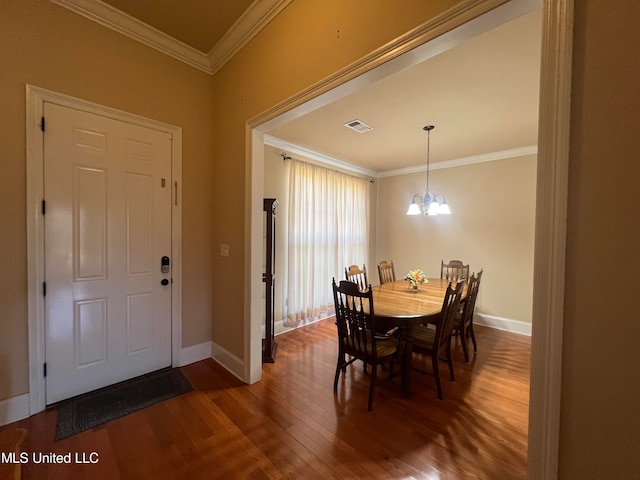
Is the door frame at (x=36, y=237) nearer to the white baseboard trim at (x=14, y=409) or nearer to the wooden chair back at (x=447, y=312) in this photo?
the white baseboard trim at (x=14, y=409)

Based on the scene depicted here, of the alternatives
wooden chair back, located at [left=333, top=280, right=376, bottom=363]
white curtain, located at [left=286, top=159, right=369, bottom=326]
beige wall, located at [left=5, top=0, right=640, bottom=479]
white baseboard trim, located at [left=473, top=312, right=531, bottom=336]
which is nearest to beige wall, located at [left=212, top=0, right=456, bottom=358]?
beige wall, located at [left=5, top=0, right=640, bottom=479]

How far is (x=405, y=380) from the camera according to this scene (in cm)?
234

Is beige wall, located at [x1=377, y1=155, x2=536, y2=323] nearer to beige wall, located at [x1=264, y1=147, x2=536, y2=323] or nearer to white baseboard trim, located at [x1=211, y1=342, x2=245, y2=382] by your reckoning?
beige wall, located at [x1=264, y1=147, x2=536, y2=323]

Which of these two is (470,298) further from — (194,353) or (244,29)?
(244,29)

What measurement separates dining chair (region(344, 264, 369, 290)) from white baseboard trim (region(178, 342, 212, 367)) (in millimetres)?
1816

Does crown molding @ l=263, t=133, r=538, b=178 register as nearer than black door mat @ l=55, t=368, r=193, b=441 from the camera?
No

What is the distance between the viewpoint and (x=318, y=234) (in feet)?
14.4

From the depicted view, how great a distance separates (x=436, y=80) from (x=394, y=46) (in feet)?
3.71

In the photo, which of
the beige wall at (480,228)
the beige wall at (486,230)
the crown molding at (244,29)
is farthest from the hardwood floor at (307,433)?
the crown molding at (244,29)

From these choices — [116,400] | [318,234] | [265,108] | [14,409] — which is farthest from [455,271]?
[14,409]

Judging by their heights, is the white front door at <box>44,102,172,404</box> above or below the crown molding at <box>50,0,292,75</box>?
below

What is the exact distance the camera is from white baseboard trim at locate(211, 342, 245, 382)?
8.29 feet

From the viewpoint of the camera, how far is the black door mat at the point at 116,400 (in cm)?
189

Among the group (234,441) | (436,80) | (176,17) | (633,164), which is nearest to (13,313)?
(234,441)
